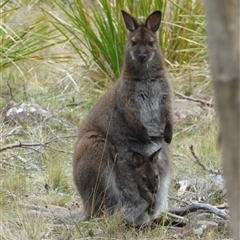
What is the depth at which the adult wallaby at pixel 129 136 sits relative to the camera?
14.2 ft

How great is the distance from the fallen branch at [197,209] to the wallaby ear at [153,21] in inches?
48.3

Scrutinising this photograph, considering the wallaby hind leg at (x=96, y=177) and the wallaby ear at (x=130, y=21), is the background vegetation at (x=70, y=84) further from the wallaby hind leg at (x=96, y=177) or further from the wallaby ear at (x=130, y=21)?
the wallaby ear at (x=130, y=21)

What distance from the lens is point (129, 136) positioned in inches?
175

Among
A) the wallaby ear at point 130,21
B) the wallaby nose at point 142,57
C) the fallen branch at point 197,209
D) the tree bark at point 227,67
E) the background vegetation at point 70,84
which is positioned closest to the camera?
the tree bark at point 227,67

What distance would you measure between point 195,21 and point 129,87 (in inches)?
125

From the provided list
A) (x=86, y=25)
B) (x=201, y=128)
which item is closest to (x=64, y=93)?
(x=86, y=25)

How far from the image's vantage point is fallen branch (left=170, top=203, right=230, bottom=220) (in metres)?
4.20

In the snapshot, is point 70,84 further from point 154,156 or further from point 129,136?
point 154,156

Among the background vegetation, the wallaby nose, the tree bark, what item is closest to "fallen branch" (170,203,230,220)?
the background vegetation

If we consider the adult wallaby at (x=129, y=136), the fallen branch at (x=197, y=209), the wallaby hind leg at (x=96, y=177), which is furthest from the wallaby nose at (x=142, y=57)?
the fallen branch at (x=197, y=209)

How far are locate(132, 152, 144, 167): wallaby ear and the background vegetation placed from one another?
Answer: 417 mm

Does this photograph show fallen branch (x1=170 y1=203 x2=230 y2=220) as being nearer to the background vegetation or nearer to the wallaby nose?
the background vegetation

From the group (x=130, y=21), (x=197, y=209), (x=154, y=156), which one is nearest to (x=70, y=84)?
(x=130, y=21)

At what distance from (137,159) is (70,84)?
3.64 meters
